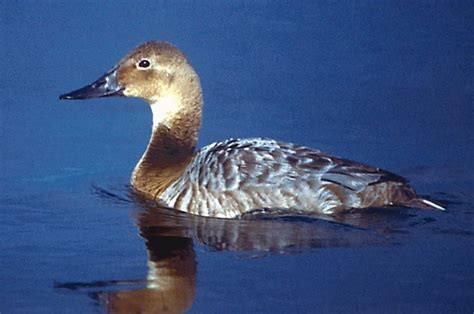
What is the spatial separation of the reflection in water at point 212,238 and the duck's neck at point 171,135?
1.16 feet

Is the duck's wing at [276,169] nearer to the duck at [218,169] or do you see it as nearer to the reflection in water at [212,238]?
the duck at [218,169]

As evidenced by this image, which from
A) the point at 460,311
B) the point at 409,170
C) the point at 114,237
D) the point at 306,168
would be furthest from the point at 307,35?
the point at 460,311

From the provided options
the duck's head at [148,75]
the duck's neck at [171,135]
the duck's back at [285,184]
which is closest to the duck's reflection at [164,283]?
the duck's back at [285,184]

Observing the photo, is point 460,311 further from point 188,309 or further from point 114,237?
point 114,237

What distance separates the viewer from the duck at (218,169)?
7473 mm

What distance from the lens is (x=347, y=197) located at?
7449 mm

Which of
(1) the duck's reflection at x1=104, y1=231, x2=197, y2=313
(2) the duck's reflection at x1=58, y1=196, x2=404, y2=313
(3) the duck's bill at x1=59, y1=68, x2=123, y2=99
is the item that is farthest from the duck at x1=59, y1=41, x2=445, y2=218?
(1) the duck's reflection at x1=104, y1=231, x2=197, y2=313

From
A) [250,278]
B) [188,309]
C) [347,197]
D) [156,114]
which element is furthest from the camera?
[156,114]

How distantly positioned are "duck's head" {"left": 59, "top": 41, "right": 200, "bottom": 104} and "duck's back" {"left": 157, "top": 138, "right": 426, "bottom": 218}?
2.56ft

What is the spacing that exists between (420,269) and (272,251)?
2.69 feet

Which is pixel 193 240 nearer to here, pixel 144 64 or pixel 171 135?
pixel 171 135

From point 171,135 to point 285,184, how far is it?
113cm

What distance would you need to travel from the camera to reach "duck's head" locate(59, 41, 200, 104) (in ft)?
27.0

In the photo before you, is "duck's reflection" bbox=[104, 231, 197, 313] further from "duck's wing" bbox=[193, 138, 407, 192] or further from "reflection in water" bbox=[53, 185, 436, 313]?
"duck's wing" bbox=[193, 138, 407, 192]
